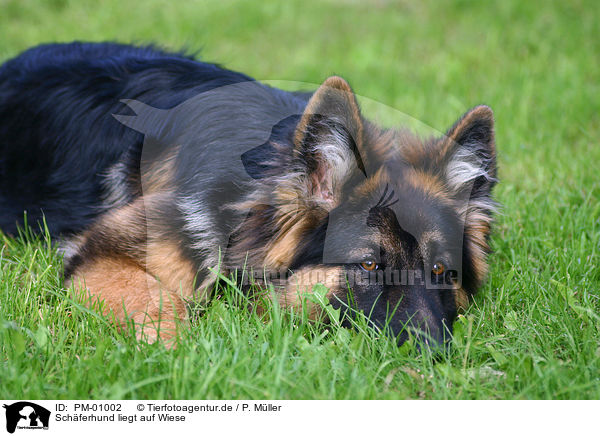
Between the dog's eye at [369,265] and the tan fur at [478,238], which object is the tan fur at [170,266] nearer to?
the dog's eye at [369,265]

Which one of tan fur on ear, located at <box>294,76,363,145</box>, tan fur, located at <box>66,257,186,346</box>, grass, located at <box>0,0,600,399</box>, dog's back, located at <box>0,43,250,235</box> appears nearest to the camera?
grass, located at <box>0,0,600,399</box>

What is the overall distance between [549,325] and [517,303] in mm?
350

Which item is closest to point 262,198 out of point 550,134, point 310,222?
point 310,222

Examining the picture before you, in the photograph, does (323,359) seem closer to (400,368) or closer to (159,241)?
(400,368)

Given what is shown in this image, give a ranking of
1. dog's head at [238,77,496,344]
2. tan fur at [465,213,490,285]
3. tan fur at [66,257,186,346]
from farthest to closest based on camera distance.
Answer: tan fur at [465,213,490,285] → tan fur at [66,257,186,346] → dog's head at [238,77,496,344]

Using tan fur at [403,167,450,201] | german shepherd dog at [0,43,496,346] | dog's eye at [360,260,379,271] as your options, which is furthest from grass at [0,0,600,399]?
tan fur at [403,167,450,201]

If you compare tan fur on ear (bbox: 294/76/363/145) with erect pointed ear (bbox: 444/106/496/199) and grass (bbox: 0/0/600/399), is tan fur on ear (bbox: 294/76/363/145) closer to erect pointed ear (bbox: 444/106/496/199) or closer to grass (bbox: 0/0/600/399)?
erect pointed ear (bbox: 444/106/496/199)

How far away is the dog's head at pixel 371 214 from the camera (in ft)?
9.91

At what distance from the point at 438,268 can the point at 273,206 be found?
3.19 feet

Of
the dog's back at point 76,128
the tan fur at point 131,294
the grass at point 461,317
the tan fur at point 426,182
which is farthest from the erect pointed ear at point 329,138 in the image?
the dog's back at point 76,128
